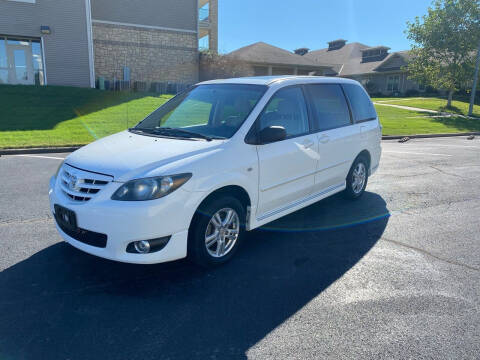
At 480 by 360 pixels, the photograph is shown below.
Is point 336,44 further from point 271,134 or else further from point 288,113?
point 271,134

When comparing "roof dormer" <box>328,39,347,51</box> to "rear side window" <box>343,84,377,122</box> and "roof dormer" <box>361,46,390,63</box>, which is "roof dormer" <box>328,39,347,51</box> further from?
"rear side window" <box>343,84,377,122</box>

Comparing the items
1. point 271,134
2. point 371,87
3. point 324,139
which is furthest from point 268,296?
point 371,87

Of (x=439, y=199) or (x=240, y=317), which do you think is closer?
(x=240, y=317)

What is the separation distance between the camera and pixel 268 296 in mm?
3387

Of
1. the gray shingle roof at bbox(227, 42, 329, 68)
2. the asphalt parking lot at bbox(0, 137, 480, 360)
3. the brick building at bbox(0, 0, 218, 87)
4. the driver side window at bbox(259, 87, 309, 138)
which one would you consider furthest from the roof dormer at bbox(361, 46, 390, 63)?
the driver side window at bbox(259, 87, 309, 138)

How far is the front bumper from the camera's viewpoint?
3172 mm

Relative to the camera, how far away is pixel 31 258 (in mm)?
3963

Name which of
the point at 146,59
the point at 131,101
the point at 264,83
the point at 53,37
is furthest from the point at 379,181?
the point at 146,59

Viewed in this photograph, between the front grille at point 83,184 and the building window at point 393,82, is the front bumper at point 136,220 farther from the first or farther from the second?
the building window at point 393,82

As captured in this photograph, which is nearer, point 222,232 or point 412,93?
point 222,232

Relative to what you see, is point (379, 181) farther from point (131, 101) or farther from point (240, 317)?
point (131, 101)

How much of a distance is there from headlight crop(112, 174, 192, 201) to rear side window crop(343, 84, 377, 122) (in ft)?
11.9

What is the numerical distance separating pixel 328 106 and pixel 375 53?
2068 inches

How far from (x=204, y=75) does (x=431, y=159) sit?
2183 centimetres
